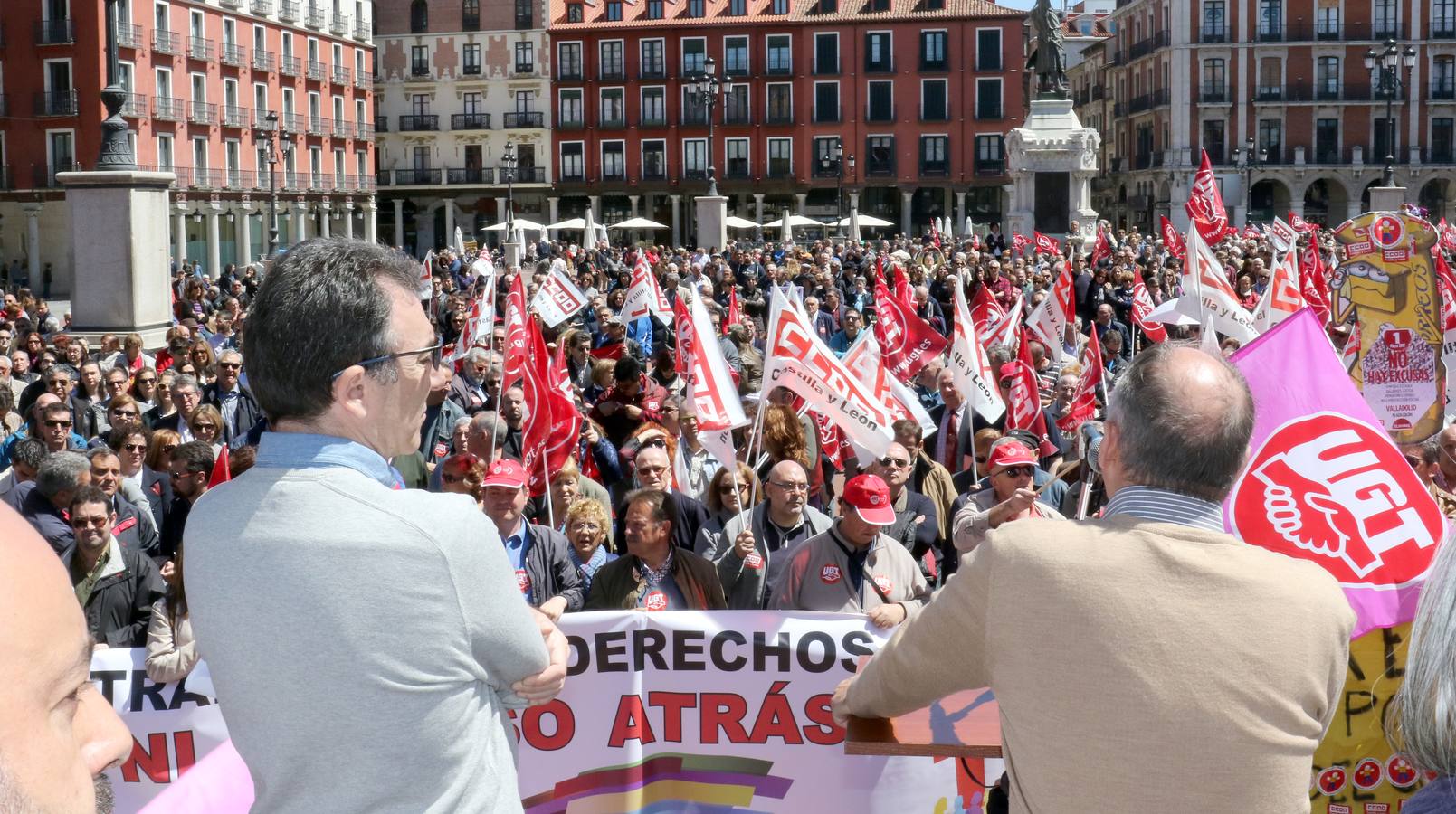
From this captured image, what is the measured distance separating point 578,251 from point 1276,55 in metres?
45.2

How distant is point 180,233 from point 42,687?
54.5 metres

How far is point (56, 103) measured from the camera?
48844 millimetres

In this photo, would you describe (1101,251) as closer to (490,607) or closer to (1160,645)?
(1160,645)

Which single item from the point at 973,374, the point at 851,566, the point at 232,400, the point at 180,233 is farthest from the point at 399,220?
the point at 851,566

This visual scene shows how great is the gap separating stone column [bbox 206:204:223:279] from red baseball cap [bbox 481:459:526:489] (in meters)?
50.6

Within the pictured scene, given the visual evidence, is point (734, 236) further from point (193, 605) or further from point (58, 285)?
point (193, 605)

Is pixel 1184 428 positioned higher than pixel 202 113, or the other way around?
pixel 202 113

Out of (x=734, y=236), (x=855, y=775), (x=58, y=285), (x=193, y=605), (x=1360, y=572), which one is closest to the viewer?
(x=193, y=605)

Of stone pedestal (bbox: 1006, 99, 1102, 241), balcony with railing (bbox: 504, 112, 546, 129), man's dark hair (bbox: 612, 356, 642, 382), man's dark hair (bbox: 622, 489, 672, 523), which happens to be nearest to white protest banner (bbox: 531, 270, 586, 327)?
man's dark hair (bbox: 612, 356, 642, 382)

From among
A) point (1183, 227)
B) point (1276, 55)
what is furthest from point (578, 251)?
point (1276, 55)

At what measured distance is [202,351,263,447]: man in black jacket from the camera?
34.5ft

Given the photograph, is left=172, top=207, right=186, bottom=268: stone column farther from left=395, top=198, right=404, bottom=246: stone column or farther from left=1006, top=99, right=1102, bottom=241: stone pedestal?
left=1006, top=99, right=1102, bottom=241: stone pedestal

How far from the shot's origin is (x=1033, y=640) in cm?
252

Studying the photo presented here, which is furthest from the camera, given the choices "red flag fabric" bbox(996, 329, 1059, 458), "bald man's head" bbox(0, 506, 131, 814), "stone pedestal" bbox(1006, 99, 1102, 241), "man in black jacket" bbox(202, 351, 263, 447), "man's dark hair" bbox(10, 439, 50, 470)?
"stone pedestal" bbox(1006, 99, 1102, 241)
